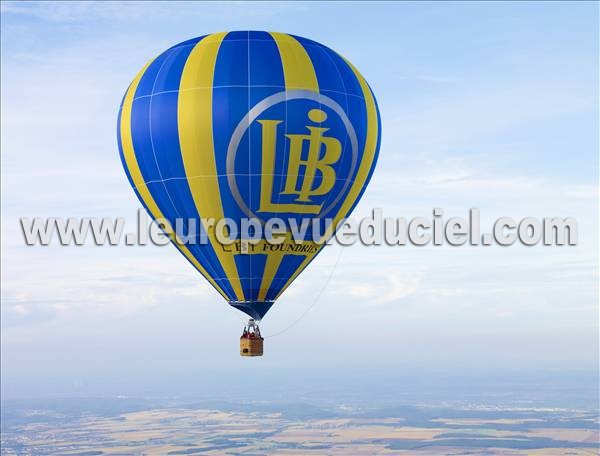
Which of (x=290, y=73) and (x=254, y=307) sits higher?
(x=290, y=73)

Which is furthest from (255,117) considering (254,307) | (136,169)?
(254,307)

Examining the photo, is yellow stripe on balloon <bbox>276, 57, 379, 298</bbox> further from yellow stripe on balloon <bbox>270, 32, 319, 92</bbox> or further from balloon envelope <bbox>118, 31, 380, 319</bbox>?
yellow stripe on balloon <bbox>270, 32, 319, 92</bbox>

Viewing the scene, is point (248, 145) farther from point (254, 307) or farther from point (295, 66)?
point (254, 307)

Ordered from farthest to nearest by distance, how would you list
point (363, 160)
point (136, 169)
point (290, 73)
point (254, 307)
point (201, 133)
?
point (363, 160)
point (136, 169)
point (254, 307)
point (290, 73)
point (201, 133)

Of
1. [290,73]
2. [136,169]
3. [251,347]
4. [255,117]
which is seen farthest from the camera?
[136,169]

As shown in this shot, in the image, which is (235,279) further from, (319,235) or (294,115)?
(294,115)

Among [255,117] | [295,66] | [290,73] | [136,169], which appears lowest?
[136,169]

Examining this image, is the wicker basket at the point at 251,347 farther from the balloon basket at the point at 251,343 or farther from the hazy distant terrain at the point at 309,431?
the hazy distant terrain at the point at 309,431
